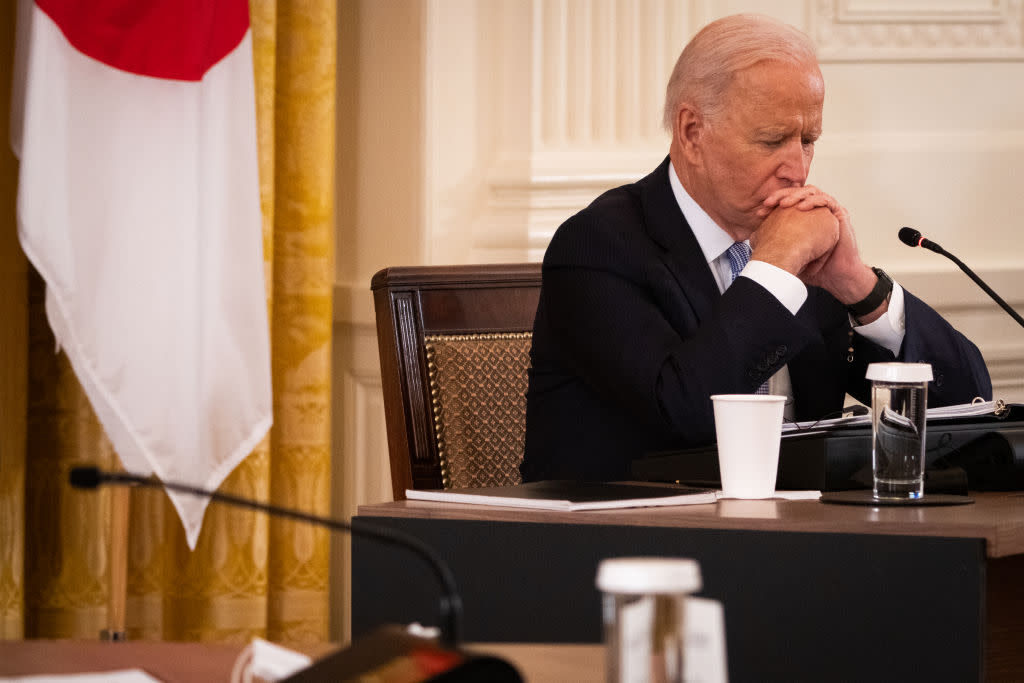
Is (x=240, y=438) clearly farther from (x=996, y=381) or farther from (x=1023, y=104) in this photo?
(x=1023, y=104)

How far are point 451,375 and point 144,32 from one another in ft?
3.19

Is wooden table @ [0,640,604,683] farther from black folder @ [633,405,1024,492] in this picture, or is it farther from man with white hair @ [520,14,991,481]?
man with white hair @ [520,14,991,481]

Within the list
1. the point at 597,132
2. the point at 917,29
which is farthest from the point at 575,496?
the point at 917,29

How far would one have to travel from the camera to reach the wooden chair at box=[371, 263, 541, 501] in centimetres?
210

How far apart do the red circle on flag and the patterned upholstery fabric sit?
0.84m

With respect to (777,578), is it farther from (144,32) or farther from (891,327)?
(144,32)

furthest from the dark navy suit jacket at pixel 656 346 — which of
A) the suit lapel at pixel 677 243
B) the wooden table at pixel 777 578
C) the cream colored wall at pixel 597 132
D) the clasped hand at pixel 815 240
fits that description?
the cream colored wall at pixel 597 132

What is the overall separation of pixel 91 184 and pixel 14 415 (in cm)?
48

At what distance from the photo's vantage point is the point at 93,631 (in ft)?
8.86

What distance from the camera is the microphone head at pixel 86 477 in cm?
73

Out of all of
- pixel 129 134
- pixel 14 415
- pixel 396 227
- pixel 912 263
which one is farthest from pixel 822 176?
pixel 14 415

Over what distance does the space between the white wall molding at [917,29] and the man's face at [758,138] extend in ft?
3.68

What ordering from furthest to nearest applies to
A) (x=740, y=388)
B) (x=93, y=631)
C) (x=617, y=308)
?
(x=93, y=631)
(x=617, y=308)
(x=740, y=388)

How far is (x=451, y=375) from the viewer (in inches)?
83.6
